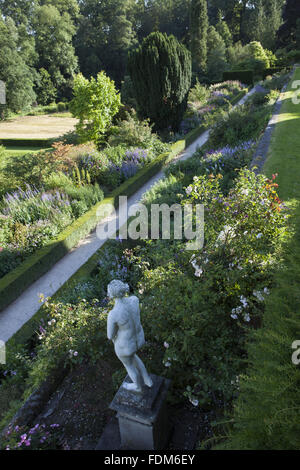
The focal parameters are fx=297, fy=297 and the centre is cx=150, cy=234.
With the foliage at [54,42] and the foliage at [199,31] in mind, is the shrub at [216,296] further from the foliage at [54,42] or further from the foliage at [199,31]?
the foliage at [54,42]

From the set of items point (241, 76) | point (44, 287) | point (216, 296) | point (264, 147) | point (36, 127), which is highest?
point (241, 76)

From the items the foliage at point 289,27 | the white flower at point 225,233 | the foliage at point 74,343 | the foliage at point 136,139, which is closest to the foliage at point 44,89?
the foliage at point 289,27

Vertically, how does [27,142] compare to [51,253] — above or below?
above

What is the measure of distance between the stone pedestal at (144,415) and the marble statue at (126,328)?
104 mm

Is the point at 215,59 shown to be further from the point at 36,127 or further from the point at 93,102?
the point at 93,102

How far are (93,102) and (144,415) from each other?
12521mm

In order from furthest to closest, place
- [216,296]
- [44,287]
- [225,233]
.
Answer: [44,287], [225,233], [216,296]

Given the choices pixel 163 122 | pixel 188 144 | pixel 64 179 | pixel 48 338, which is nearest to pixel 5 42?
pixel 163 122

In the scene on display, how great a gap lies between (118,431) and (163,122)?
45.1ft

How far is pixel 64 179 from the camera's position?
9234 millimetres

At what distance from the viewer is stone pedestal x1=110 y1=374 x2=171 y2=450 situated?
8.34 ft

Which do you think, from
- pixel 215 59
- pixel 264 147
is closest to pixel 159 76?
pixel 264 147

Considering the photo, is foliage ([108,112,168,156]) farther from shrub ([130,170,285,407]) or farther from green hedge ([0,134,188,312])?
shrub ([130,170,285,407])

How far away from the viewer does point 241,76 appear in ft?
92.7
